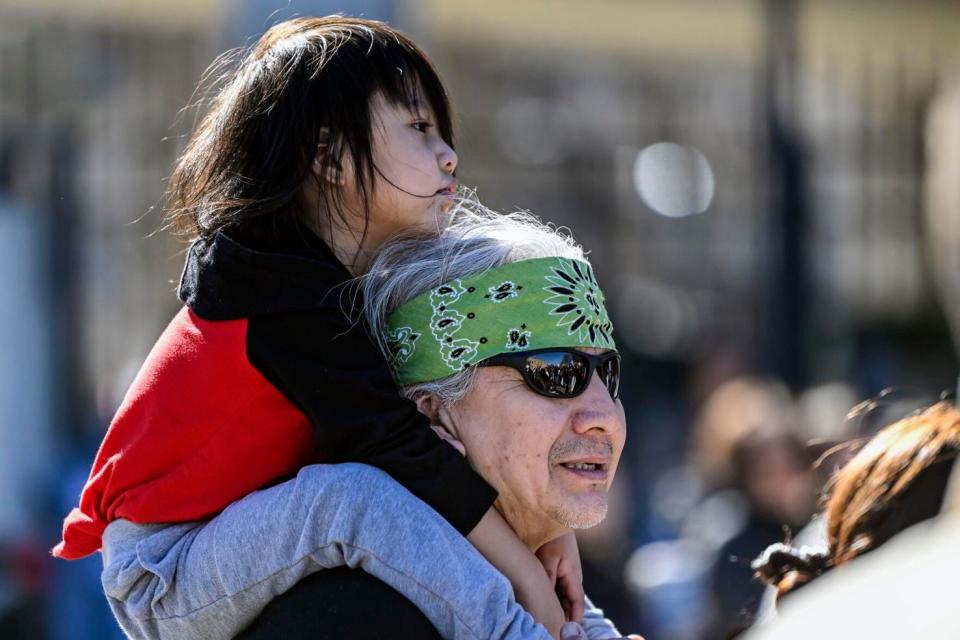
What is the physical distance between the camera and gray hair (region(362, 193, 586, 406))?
2.42m

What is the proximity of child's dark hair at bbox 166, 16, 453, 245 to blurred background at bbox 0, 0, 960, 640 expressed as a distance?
2344 mm

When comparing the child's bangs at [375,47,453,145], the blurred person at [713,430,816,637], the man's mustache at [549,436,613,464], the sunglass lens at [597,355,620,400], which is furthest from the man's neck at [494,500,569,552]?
the blurred person at [713,430,816,637]

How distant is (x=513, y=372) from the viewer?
2412 mm

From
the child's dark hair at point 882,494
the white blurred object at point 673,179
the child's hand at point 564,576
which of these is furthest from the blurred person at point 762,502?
the white blurred object at point 673,179

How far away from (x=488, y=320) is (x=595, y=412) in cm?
23

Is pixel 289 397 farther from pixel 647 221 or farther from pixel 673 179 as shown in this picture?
pixel 673 179

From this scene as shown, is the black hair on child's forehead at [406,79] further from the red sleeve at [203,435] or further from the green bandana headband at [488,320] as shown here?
the red sleeve at [203,435]

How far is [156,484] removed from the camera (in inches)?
90.7

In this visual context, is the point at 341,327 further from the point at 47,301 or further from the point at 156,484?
the point at 47,301

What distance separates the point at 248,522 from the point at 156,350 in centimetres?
35

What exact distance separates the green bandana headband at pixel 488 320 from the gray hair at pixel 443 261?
0.06 feet

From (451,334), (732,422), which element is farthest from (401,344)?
(732,422)

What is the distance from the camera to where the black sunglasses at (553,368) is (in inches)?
94.3

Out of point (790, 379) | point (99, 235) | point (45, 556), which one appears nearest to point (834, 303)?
point (790, 379)
